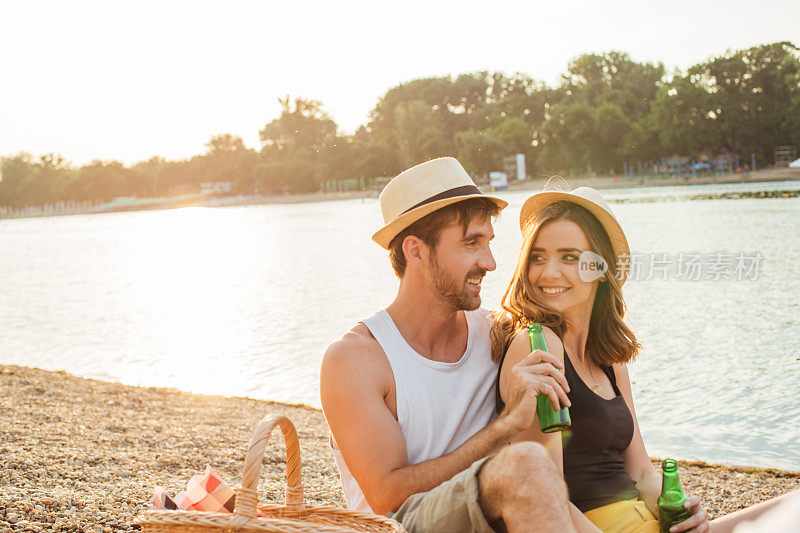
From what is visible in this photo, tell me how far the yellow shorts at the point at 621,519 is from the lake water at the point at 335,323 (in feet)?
13.8

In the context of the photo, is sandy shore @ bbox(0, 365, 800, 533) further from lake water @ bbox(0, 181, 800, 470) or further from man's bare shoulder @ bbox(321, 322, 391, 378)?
man's bare shoulder @ bbox(321, 322, 391, 378)

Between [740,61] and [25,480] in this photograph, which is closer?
[25,480]

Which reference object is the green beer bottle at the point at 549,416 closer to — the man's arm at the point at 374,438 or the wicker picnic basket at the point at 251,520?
the man's arm at the point at 374,438

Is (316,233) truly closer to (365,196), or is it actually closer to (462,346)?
(462,346)

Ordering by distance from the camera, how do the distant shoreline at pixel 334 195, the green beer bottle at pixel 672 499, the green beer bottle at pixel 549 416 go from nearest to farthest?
1. the green beer bottle at pixel 549 416
2. the green beer bottle at pixel 672 499
3. the distant shoreline at pixel 334 195

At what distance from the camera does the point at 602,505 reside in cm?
274

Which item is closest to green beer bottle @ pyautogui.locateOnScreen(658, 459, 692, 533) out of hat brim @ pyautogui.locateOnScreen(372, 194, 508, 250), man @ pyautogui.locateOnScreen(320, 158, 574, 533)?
man @ pyautogui.locateOnScreen(320, 158, 574, 533)

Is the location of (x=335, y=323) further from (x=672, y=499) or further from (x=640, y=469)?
(x=672, y=499)

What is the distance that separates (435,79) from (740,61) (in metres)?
43.5

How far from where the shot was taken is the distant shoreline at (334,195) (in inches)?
2621

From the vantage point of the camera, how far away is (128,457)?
18.5ft

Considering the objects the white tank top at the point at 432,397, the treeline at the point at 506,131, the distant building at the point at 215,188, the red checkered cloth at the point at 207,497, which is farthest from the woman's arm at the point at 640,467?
the distant building at the point at 215,188

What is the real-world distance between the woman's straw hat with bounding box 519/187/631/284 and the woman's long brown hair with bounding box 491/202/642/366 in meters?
0.03

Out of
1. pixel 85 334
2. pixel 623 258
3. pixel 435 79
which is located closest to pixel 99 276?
pixel 85 334
